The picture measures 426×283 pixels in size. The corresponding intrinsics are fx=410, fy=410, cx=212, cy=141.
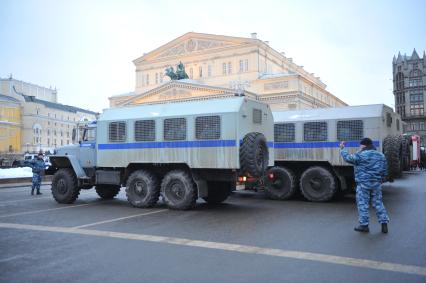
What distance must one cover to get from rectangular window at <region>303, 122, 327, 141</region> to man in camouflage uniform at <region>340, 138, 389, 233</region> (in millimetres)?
6132

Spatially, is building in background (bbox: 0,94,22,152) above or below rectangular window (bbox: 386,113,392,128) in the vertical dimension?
above

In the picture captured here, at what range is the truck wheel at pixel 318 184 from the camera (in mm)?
14078

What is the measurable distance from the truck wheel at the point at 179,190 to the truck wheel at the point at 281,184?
4.19 metres

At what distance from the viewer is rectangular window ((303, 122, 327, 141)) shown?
1459 centimetres

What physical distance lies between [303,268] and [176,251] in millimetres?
2200

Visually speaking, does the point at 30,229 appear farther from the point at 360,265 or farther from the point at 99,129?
the point at 360,265

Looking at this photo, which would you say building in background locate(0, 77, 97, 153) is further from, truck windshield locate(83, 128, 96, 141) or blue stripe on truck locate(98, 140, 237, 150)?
blue stripe on truck locate(98, 140, 237, 150)

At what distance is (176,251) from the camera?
6938mm

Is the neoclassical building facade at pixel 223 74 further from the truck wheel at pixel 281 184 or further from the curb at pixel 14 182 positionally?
the truck wheel at pixel 281 184

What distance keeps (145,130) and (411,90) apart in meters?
106

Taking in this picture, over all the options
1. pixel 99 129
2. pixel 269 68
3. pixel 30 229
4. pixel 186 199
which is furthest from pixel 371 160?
pixel 269 68

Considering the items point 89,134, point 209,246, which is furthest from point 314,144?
point 209,246

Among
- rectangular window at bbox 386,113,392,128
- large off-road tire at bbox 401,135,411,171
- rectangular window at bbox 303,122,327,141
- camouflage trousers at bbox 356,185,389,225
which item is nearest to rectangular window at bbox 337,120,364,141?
rectangular window at bbox 303,122,327,141

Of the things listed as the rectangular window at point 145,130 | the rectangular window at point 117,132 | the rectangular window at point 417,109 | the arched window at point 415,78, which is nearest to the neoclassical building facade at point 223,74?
the rectangular window at point 417,109
